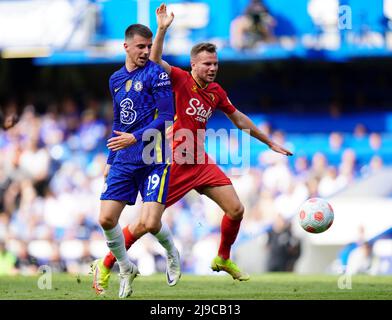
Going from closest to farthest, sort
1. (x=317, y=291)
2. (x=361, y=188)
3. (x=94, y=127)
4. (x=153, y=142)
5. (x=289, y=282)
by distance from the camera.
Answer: (x=153, y=142) < (x=317, y=291) < (x=289, y=282) < (x=361, y=188) < (x=94, y=127)

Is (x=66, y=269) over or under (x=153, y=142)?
under

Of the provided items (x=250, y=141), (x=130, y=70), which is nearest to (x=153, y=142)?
(x=130, y=70)

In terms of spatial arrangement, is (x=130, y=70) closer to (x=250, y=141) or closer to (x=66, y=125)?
(x=250, y=141)

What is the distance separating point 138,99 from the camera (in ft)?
29.3

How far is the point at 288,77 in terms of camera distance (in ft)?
68.0

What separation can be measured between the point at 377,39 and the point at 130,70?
36.7 ft

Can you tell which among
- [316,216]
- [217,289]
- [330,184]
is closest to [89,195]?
[330,184]

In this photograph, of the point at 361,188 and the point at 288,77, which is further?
the point at 288,77

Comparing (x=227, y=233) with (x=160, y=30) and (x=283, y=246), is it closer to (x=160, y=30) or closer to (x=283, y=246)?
(x=160, y=30)

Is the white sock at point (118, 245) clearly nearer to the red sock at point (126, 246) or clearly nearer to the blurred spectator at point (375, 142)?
the red sock at point (126, 246)

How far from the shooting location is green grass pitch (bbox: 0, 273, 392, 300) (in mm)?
9258

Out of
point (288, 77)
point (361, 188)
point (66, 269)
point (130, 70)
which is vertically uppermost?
point (288, 77)

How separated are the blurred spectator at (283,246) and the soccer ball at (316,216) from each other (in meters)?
6.04

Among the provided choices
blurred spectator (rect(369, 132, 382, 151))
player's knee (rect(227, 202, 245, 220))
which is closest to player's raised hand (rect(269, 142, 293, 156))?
player's knee (rect(227, 202, 245, 220))
